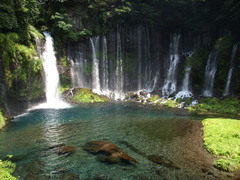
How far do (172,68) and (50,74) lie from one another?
23327 millimetres

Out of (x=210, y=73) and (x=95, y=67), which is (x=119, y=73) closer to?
(x=95, y=67)

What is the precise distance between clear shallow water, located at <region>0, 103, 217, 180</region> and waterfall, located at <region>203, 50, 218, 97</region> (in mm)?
15363

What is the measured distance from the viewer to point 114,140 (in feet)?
38.4

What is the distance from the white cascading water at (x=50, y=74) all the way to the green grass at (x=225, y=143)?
2179 cm

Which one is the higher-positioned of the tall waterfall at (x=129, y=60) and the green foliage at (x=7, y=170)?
the tall waterfall at (x=129, y=60)

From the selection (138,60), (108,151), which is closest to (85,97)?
(138,60)

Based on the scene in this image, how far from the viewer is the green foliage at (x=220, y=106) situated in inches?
811

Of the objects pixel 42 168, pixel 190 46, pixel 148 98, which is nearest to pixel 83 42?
pixel 148 98

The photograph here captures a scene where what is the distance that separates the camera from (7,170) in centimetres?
768

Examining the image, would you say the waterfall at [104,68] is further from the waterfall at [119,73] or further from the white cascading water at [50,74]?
the white cascading water at [50,74]

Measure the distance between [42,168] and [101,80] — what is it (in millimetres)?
28342

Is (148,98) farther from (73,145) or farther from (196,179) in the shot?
(196,179)

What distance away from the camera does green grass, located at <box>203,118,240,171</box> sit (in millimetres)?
8180

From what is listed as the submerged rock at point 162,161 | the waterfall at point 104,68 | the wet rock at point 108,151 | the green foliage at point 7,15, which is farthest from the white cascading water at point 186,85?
the green foliage at point 7,15
